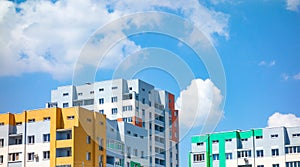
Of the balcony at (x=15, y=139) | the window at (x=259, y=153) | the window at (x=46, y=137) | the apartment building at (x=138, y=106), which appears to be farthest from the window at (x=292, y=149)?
the balcony at (x=15, y=139)

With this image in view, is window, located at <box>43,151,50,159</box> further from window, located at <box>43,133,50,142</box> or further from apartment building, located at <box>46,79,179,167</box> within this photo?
apartment building, located at <box>46,79,179,167</box>

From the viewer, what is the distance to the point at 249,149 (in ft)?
59.9

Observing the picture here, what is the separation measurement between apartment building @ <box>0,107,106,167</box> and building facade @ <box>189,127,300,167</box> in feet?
13.1

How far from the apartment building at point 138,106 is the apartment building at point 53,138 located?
9.92ft

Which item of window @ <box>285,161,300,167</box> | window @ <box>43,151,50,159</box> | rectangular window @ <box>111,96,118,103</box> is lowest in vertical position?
window @ <box>285,161,300,167</box>

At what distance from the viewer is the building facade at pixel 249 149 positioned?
17594 millimetres

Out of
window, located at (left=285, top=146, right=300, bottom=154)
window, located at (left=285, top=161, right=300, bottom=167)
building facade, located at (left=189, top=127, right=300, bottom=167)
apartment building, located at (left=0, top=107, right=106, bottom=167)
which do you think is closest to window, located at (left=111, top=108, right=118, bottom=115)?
building facade, located at (left=189, top=127, right=300, bottom=167)

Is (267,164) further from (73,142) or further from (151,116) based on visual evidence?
(73,142)

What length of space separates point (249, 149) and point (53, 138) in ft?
20.0

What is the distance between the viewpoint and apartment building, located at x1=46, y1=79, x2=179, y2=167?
1895 cm

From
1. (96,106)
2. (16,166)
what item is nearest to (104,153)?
(16,166)

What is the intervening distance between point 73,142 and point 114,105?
5779 mm

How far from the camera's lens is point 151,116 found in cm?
1997

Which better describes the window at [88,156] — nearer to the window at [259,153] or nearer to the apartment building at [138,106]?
the apartment building at [138,106]
